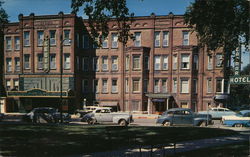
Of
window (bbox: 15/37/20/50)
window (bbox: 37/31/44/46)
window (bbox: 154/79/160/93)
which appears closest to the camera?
window (bbox: 154/79/160/93)

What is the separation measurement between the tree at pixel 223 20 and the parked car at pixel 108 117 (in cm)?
1010

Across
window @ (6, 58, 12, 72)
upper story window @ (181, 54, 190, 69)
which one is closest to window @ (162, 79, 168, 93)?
upper story window @ (181, 54, 190, 69)

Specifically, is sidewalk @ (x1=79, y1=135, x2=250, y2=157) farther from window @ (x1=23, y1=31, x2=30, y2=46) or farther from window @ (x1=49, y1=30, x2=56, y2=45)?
window @ (x1=23, y1=31, x2=30, y2=46)

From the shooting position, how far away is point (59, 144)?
1112 cm

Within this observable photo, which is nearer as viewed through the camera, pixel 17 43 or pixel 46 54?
pixel 46 54

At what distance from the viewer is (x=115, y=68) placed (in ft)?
105

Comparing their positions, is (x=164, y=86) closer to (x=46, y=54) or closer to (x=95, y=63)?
(x=95, y=63)

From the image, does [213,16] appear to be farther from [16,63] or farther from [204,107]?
[16,63]

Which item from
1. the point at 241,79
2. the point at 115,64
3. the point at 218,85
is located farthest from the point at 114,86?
the point at 241,79

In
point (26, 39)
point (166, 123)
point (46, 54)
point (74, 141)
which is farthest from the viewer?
point (26, 39)

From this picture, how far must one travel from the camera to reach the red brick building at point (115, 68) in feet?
97.6

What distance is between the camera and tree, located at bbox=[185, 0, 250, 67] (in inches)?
556

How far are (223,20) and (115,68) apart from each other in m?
19.6

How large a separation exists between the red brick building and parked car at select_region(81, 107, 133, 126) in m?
10.1
